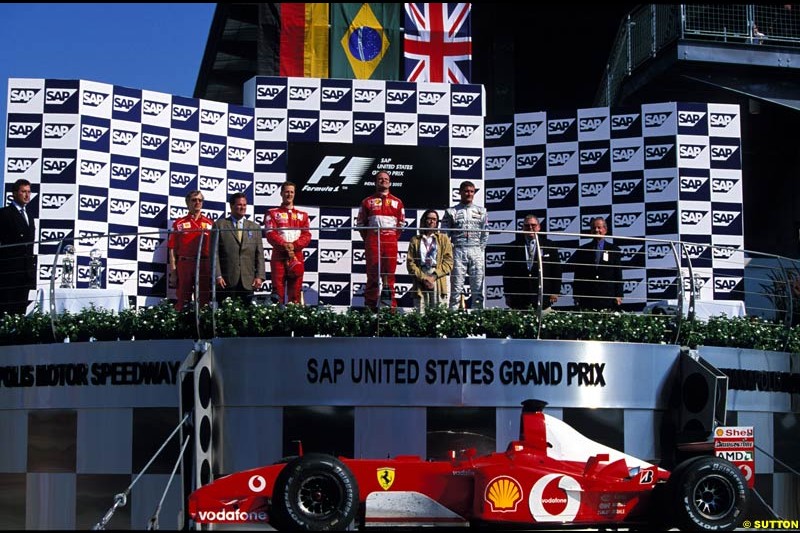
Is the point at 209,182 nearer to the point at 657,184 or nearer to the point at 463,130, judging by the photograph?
the point at 463,130

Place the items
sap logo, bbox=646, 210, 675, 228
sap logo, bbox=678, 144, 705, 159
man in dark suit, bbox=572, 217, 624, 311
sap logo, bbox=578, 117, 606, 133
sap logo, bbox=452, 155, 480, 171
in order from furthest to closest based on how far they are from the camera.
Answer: sap logo, bbox=578, 117, 606, 133 < sap logo, bbox=452, 155, 480, 171 < sap logo, bbox=678, 144, 705, 159 < sap logo, bbox=646, 210, 675, 228 < man in dark suit, bbox=572, 217, 624, 311

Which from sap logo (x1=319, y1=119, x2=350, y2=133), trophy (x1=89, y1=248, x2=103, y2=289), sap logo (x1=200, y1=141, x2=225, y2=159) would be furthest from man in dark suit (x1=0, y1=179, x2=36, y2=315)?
sap logo (x1=319, y1=119, x2=350, y2=133)

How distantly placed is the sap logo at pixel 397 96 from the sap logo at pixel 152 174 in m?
3.85

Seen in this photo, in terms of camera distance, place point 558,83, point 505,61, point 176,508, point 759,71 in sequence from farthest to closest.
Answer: point 558,83, point 505,61, point 759,71, point 176,508

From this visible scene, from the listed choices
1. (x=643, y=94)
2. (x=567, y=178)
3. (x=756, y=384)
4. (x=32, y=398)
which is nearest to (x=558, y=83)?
(x=643, y=94)

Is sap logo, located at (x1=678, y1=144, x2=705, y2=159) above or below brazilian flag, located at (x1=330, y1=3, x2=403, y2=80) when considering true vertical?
below

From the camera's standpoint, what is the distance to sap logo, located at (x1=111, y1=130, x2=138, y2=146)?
57.1ft

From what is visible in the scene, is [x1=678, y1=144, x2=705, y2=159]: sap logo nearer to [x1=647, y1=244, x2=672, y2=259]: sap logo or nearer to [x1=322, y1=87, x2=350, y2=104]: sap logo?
[x1=647, y1=244, x2=672, y2=259]: sap logo

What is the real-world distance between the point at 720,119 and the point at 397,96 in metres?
5.28

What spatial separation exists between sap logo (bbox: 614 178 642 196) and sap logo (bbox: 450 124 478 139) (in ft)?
8.28

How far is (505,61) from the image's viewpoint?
25.3 meters

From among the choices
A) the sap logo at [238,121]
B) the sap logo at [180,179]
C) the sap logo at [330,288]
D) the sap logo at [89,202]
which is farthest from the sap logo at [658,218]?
the sap logo at [89,202]

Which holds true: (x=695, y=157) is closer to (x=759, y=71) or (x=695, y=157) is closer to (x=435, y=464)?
(x=759, y=71)

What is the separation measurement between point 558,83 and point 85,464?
20.7 meters
